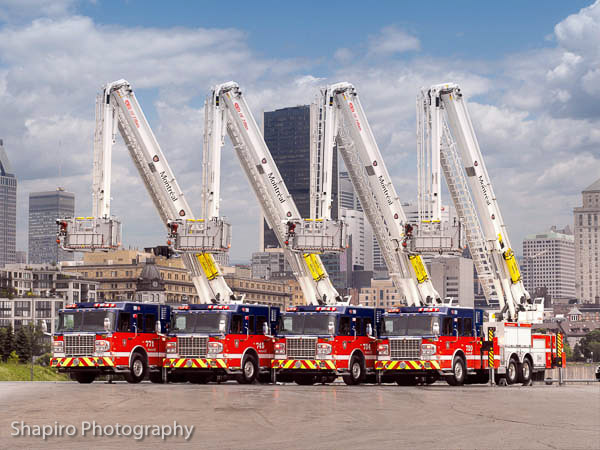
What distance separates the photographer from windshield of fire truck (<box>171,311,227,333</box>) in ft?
145

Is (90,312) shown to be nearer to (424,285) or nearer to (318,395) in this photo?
(318,395)

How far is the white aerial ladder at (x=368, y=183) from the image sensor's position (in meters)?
51.6

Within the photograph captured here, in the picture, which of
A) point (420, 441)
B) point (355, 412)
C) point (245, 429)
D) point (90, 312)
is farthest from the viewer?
point (90, 312)

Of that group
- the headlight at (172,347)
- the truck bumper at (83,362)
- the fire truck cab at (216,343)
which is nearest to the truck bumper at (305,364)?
the fire truck cab at (216,343)

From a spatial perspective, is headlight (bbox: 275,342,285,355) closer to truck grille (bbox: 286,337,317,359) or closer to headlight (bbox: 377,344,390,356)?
truck grille (bbox: 286,337,317,359)

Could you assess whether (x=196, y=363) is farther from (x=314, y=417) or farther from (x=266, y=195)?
(x=314, y=417)

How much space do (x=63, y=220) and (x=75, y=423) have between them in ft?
88.3

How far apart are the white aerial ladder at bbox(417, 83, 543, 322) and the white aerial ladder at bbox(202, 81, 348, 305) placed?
569cm

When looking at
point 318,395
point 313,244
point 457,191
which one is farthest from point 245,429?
point 457,191

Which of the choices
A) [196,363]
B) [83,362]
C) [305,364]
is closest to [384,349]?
[305,364]

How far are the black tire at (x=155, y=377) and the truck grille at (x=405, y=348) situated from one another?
10.3 metres

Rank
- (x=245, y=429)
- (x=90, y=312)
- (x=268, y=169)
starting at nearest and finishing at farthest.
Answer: (x=245, y=429) → (x=90, y=312) → (x=268, y=169)

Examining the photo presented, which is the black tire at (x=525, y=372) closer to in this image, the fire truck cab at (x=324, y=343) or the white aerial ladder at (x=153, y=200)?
the fire truck cab at (x=324, y=343)

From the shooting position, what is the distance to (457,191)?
5253 cm
